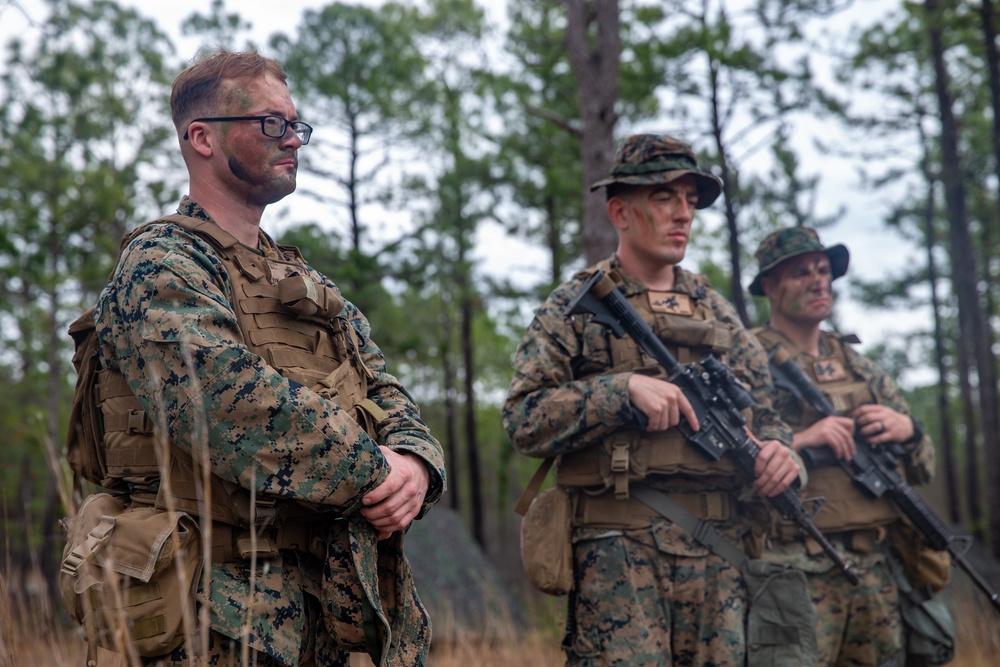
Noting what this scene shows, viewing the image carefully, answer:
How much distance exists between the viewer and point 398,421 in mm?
2510

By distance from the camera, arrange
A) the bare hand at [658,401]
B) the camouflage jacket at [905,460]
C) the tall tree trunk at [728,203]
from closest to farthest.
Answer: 1. the bare hand at [658,401]
2. the camouflage jacket at [905,460]
3. the tall tree trunk at [728,203]

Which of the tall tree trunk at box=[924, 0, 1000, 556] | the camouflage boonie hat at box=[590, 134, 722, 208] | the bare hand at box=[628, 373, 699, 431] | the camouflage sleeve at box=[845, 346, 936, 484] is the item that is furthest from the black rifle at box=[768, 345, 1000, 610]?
the tall tree trunk at box=[924, 0, 1000, 556]

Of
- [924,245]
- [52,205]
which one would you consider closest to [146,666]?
[52,205]

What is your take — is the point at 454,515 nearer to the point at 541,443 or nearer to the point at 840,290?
the point at 541,443

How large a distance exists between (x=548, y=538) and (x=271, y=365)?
5.34ft

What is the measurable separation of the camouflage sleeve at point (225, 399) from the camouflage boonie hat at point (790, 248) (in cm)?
346

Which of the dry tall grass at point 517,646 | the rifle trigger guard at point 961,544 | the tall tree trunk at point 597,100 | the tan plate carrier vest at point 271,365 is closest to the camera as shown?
the tan plate carrier vest at point 271,365

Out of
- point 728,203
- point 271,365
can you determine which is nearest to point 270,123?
point 271,365

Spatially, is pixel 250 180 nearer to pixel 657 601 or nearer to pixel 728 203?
pixel 657 601

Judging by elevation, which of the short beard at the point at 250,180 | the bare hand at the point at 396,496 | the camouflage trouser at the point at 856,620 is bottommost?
the camouflage trouser at the point at 856,620

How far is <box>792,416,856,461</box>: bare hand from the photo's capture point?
4379 millimetres

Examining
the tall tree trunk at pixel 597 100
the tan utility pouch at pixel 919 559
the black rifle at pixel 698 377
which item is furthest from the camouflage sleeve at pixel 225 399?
the tall tree trunk at pixel 597 100

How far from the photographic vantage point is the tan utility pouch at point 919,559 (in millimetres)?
4504

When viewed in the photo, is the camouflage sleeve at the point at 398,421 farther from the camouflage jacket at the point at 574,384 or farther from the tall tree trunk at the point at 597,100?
the tall tree trunk at the point at 597,100
